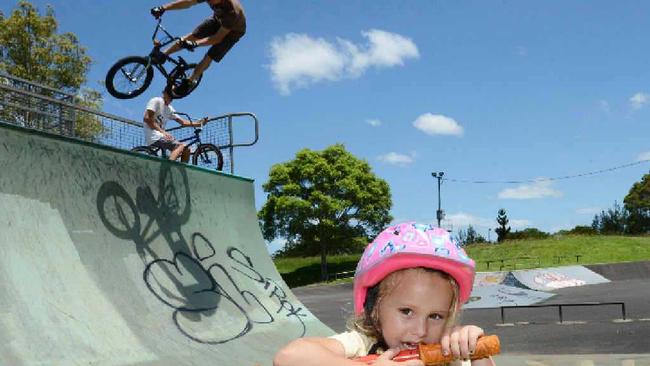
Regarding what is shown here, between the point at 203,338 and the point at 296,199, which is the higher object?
the point at 296,199

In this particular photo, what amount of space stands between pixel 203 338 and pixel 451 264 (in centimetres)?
588

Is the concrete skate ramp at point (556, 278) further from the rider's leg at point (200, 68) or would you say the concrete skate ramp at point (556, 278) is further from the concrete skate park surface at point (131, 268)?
the rider's leg at point (200, 68)

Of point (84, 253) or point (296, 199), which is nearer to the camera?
point (84, 253)

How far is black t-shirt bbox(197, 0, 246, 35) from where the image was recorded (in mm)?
8883

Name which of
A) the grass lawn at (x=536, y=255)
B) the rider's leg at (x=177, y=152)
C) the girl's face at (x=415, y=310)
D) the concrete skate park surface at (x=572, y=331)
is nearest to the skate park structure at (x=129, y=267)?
the concrete skate park surface at (x=572, y=331)

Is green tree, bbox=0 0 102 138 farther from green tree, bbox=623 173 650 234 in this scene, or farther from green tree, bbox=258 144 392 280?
green tree, bbox=623 173 650 234

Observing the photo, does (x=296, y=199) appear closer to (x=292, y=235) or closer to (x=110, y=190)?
(x=292, y=235)

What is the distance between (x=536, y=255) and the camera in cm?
4569

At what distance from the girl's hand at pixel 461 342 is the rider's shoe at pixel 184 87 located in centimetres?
868

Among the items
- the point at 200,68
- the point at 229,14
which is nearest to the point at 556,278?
the point at 200,68

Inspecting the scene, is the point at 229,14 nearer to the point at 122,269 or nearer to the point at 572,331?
the point at 122,269

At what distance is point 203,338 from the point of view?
7.30 m

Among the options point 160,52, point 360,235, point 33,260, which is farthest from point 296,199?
point 33,260

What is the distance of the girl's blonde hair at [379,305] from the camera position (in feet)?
6.54
